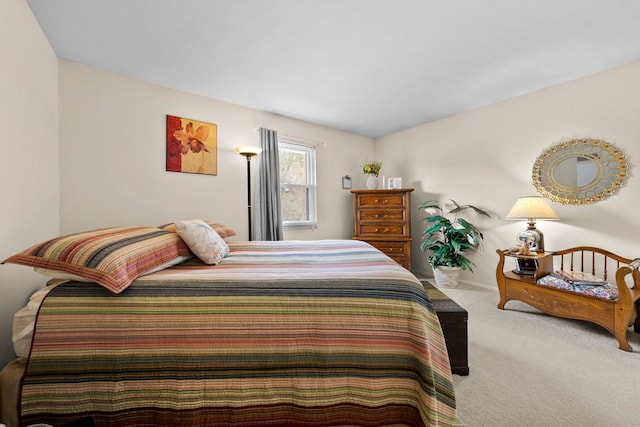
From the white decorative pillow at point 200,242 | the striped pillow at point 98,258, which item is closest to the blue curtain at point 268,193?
the white decorative pillow at point 200,242

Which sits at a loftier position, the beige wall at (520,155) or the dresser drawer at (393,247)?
the beige wall at (520,155)

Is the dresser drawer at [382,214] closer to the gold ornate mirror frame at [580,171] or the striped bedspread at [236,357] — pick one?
the gold ornate mirror frame at [580,171]

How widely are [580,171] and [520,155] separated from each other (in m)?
0.61

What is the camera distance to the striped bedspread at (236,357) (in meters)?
1.04

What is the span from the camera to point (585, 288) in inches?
86.3

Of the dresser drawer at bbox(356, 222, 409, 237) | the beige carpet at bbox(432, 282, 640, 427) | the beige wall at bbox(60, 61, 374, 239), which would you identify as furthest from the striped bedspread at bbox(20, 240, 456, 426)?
the dresser drawer at bbox(356, 222, 409, 237)

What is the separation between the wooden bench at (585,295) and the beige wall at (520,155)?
166 millimetres

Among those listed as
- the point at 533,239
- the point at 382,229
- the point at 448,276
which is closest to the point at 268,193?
the point at 382,229

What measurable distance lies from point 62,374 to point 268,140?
2991 mm

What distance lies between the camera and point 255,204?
3.41 m

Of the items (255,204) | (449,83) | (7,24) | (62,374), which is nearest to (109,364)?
(62,374)

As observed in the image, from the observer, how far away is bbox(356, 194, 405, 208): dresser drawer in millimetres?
3932

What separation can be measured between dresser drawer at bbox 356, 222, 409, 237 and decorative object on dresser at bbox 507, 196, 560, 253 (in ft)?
4.52

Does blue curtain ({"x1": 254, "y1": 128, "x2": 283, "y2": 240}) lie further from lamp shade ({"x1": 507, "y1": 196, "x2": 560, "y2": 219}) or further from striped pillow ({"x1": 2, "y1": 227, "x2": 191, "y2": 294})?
lamp shade ({"x1": 507, "y1": 196, "x2": 560, "y2": 219})
